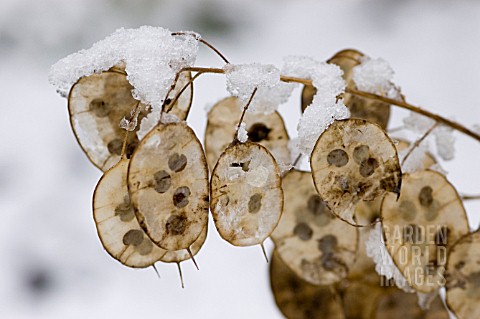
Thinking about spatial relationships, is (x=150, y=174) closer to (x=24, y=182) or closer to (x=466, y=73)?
(x=24, y=182)

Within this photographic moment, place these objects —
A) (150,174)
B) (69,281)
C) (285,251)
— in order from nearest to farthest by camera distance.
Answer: (150,174), (285,251), (69,281)

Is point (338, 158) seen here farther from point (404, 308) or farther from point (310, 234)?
point (404, 308)

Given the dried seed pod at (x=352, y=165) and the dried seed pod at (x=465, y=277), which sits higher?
the dried seed pod at (x=352, y=165)

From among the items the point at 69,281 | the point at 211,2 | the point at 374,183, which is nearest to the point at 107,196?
the point at 374,183

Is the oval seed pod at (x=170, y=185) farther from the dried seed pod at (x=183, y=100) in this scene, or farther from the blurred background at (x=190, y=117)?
the blurred background at (x=190, y=117)

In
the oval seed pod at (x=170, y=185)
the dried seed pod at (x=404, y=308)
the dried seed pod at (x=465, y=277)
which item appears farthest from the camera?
the dried seed pod at (x=404, y=308)

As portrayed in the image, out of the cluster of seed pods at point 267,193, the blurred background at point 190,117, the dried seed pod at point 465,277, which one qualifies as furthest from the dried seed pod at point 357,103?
the blurred background at point 190,117

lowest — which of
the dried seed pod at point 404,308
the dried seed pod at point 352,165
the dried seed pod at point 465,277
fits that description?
the dried seed pod at point 404,308

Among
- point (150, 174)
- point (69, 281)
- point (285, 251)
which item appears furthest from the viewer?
point (69, 281)
